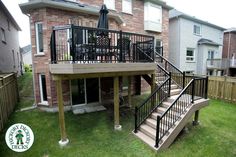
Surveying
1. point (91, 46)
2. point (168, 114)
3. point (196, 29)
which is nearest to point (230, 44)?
point (196, 29)

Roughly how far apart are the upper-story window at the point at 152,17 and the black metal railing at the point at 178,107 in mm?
7373

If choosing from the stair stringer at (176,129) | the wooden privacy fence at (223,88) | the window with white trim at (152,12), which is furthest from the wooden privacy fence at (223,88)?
the window with white trim at (152,12)

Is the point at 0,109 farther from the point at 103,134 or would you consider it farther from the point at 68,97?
the point at 103,134

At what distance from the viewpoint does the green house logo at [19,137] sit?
4.24 meters

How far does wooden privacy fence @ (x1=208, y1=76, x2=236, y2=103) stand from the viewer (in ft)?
34.5

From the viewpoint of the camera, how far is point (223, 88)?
435 inches

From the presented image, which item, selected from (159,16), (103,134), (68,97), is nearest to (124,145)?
(103,134)

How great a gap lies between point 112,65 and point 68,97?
435cm

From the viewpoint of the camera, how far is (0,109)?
20.1ft

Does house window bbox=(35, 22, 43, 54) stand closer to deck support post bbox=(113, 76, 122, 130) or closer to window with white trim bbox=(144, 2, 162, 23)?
deck support post bbox=(113, 76, 122, 130)

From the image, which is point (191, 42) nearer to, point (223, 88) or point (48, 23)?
point (223, 88)

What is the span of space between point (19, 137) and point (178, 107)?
5480 millimetres

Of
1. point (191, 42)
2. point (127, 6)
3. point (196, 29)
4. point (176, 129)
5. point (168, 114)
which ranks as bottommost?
point (176, 129)

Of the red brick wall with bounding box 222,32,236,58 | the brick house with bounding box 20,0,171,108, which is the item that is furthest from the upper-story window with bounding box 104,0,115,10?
the red brick wall with bounding box 222,32,236,58
